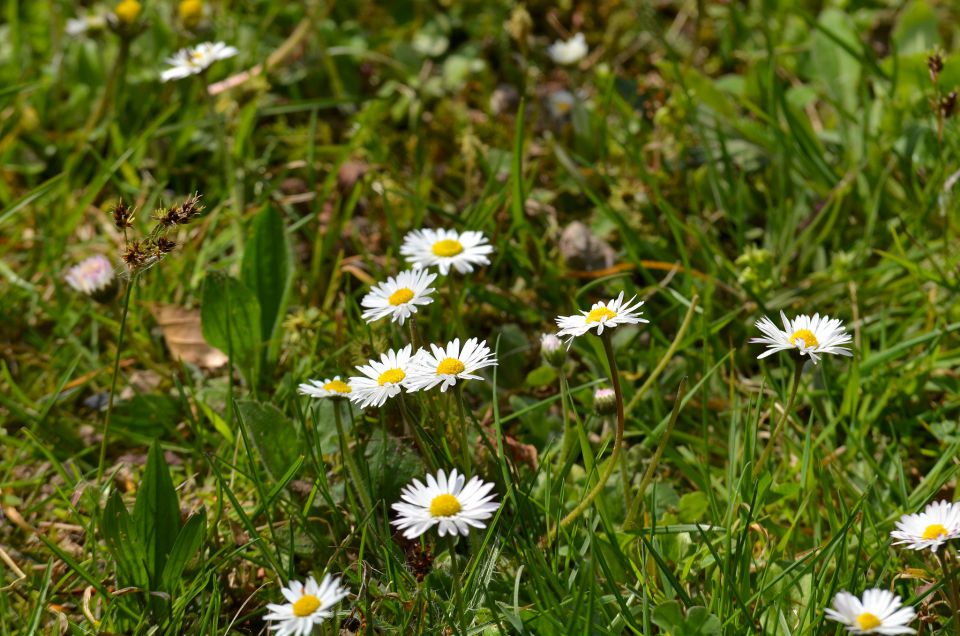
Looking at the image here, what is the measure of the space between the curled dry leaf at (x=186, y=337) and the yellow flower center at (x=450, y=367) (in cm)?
94

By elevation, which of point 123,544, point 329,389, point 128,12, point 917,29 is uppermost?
point 917,29

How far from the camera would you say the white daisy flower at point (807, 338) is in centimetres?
146

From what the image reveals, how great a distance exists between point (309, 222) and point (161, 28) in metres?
1.23

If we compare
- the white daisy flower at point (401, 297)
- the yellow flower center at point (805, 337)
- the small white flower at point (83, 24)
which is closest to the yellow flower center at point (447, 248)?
the white daisy flower at point (401, 297)

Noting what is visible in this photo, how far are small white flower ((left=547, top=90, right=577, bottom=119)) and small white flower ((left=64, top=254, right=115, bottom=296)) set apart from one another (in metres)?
1.49

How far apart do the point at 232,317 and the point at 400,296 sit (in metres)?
0.59

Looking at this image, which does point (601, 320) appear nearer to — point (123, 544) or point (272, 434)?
point (272, 434)

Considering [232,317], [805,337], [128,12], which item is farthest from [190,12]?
[805,337]

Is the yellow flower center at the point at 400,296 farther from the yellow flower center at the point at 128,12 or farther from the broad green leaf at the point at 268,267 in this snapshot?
the yellow flower center at the point at 128,12

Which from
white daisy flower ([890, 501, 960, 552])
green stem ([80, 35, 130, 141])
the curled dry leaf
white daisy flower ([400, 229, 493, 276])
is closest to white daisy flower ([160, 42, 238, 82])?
green stem ([80, 35, 130, 141])

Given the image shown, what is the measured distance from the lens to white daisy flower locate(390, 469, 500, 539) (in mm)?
1343

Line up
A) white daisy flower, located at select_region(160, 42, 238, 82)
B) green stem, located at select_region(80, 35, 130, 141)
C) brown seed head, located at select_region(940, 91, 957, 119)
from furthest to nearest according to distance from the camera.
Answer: green stem, located at select_region(80, 35, 130, 141), white daisy flower, located at select_region(160, 42, 238, 82), brown seed head, located at select_region(940, 91, 957, 119)

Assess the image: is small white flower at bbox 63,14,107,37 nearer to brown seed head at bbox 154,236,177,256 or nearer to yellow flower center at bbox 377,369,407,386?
brown seed head at bbox 154,236,177,256

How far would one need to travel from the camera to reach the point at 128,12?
2832mm
